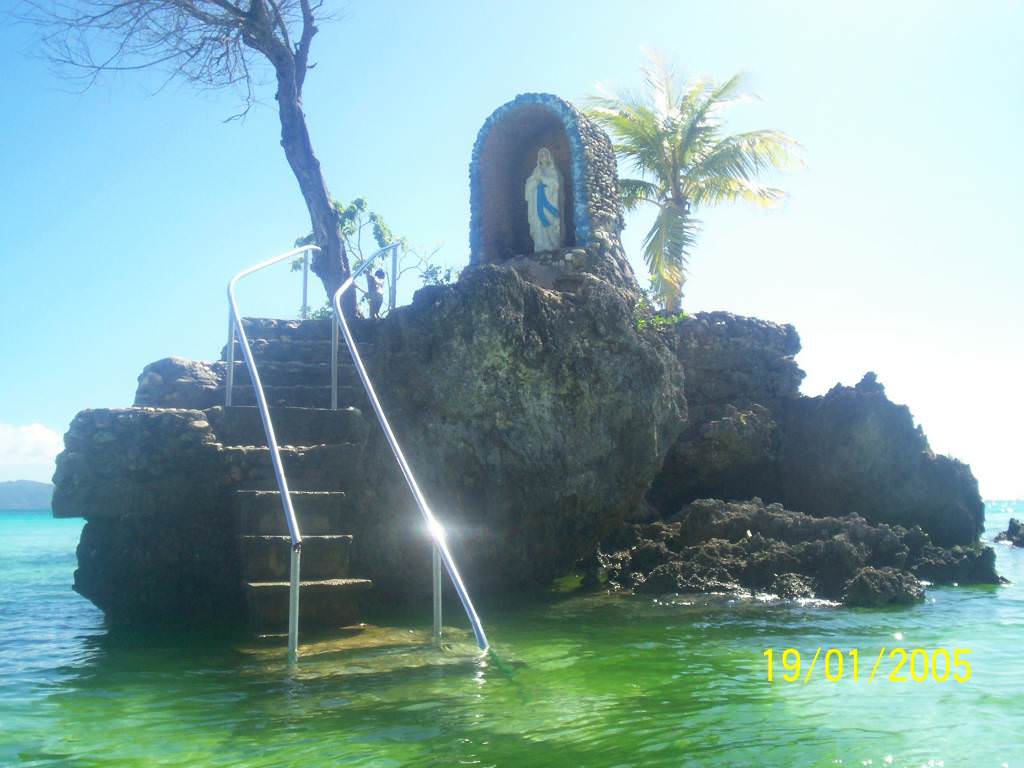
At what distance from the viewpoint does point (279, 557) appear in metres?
5.80

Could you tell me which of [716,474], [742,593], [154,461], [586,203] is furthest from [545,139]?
[154,461]

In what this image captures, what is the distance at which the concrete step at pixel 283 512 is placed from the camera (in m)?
6.05

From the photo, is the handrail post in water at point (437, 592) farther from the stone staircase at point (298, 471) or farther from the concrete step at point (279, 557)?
the concrete step at point (279, 557)

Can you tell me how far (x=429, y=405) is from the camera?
790cm

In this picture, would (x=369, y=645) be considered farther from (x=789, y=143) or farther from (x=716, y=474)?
(x=789, y=143)

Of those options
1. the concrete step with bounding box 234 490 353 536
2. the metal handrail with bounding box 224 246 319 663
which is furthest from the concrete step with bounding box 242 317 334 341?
the concrete step with bounding box 234 490 353 536

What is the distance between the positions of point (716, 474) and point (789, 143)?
9.80m

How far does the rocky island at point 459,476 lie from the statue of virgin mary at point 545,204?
826mm

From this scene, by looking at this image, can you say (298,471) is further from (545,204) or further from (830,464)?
(830,464)

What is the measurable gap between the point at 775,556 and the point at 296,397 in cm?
553

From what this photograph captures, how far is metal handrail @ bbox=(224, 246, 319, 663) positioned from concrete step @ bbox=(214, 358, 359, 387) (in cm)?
88

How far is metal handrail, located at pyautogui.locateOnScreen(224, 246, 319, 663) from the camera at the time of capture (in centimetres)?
478

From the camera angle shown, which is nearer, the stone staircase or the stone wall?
the stone staircase

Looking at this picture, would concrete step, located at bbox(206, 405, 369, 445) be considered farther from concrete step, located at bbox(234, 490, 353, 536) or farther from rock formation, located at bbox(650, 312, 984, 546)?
rock formation, located at bbox(650, 312, 984, 546)
